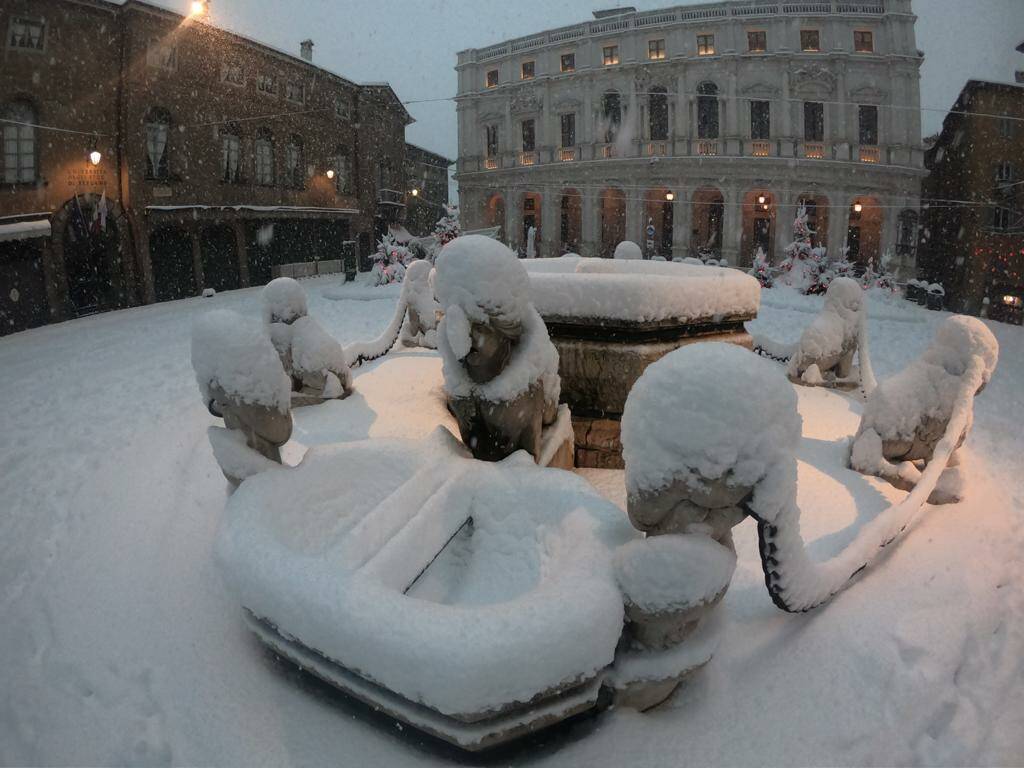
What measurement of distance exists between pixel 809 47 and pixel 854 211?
6.13 m

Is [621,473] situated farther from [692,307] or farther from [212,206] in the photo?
[212,206]

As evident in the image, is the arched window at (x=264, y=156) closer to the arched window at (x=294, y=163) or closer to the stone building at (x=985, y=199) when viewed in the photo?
the arched window at (x=294, y=163)

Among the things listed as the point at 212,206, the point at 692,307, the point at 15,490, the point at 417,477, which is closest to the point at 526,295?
the point at 417,477

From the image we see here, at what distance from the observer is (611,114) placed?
23547 mm

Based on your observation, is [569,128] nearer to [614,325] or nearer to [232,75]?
[232,75]

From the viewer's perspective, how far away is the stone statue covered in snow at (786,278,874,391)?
5312 millimetres

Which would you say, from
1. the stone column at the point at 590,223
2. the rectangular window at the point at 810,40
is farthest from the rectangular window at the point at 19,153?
the rectangular window at the point at 810,40

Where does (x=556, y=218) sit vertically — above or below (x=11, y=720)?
above

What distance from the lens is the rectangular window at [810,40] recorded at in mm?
20156

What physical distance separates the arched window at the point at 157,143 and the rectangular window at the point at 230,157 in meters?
1.75

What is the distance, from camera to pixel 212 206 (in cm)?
1677

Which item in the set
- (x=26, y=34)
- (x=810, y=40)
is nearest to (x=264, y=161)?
(x=26, y=34)

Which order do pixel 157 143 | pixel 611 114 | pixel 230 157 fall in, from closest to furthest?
pixel 157 143
pixel 230 157
pixel 611 114

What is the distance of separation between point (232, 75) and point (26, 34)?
5909mm
